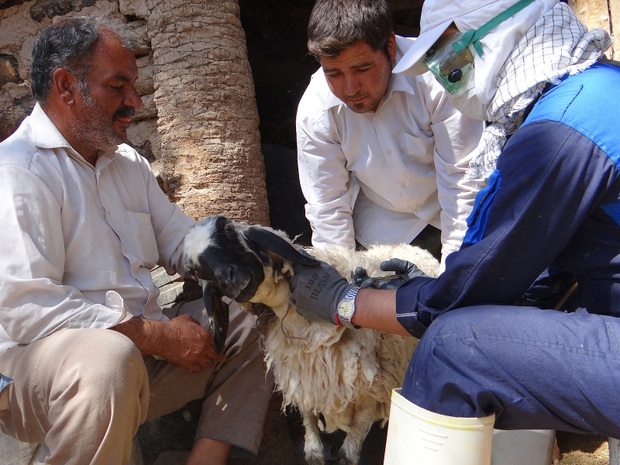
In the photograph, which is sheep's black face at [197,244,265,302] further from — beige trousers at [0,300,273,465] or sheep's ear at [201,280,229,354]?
beige trousers at [0,300,273,465]

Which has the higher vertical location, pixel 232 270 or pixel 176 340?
pixel 232 270

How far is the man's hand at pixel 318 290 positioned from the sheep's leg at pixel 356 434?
1.92ft

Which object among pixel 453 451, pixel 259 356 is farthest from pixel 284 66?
pixel 453 451

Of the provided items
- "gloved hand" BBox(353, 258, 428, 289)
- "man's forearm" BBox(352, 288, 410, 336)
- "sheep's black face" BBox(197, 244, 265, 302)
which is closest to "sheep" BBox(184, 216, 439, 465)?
"sheep's black face" BBox(197, 244, 265, 302)

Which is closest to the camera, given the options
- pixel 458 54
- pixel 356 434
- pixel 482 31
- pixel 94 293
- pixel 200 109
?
pixel 482 31

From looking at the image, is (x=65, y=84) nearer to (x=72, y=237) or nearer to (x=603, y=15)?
(x=72, y=237)

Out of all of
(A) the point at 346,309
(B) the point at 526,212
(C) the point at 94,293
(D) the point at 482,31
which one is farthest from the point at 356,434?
(D) the point at 482,31

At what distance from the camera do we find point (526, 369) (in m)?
1.92

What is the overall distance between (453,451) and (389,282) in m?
0.95

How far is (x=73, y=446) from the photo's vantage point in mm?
2516

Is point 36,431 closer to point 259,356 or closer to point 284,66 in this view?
→ point 259,356

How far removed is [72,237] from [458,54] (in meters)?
1.77

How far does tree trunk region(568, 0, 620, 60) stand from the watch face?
82.3 inches

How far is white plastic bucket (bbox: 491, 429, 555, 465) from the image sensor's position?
2803 millimetres
